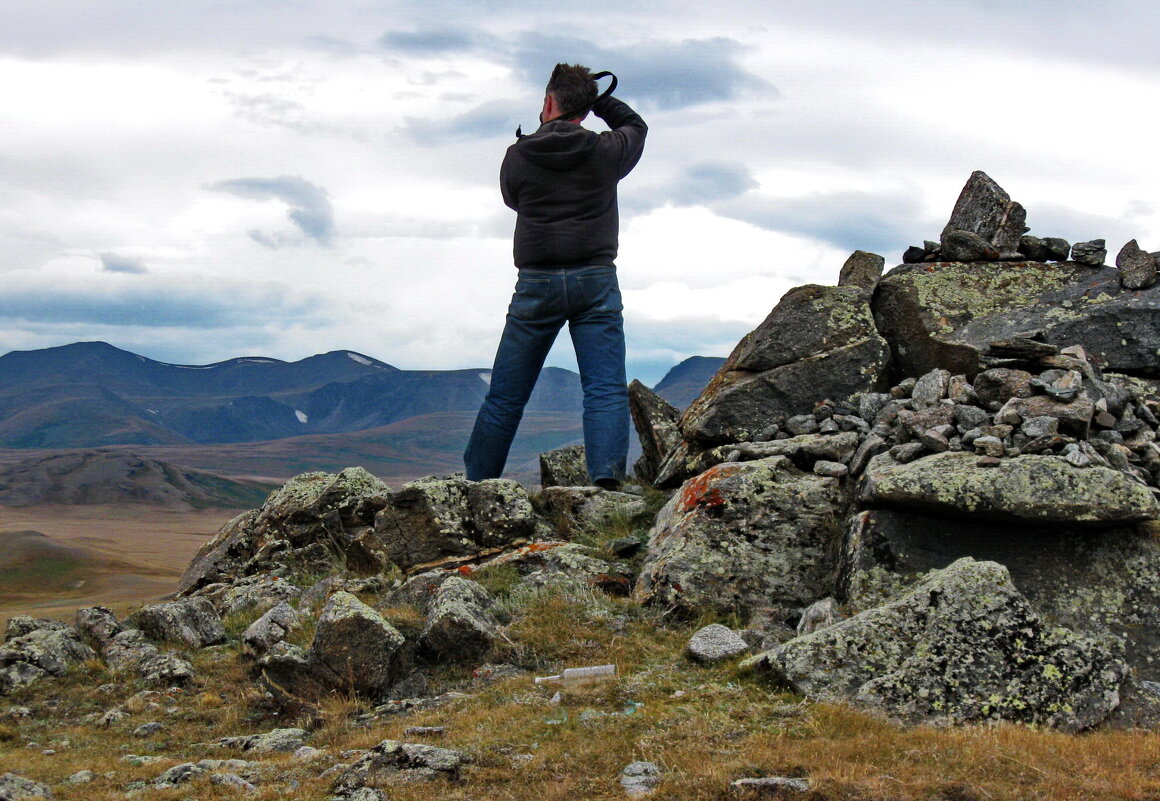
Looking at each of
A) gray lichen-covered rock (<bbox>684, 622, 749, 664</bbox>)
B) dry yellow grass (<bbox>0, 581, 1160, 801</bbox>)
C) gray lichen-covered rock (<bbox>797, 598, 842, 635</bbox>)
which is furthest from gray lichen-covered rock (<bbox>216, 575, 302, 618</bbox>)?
gray lichen-covered rock (<bbox>797, 598, 842, 635</bbox>)

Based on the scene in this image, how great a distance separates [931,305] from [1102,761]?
8.96 m

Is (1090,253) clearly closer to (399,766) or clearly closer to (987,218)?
(987,218)

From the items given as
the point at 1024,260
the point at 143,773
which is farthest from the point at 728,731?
the point at 1024,260

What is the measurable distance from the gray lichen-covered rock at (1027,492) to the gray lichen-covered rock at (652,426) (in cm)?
603

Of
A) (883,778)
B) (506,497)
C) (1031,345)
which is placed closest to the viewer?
(883,778)

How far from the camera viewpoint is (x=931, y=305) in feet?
49.1

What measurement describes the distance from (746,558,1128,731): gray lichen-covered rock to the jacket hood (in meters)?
8.35

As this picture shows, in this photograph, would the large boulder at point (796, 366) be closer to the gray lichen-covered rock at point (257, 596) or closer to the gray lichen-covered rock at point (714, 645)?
the gray lichen-covered rock at point (714, 645)

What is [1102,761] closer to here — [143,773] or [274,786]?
[274,786]


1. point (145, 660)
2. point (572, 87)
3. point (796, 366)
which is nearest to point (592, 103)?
point (572, 87)

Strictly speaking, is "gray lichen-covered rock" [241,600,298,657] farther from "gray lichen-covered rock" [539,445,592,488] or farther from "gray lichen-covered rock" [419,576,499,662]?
"gray lichen-covered rock" [539,445,592,488]

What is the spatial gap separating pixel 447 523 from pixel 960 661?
25.5ft

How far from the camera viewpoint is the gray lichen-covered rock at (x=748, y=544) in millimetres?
11219

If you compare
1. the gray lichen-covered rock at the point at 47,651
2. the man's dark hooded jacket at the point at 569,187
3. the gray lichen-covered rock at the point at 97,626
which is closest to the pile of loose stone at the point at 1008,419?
the man's dark hooded jacket at the point at 569,187
